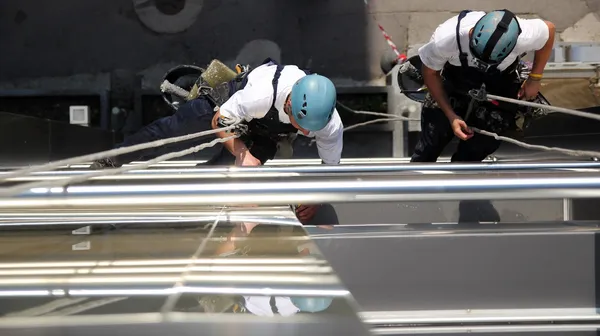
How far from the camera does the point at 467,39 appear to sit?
2.22m

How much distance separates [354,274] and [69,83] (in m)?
3.66

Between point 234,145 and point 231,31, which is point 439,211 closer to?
point 234,145

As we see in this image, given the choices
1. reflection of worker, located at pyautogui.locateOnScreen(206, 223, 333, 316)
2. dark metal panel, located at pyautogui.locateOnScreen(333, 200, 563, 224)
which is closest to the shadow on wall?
dark metal panel, located at pyautogui.locateOnScreen(333, 200, 563, 224)

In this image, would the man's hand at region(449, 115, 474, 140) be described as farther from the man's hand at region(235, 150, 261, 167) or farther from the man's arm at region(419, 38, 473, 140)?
the man's hand at region(235, 150, 261, 167)

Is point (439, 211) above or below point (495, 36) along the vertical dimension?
below

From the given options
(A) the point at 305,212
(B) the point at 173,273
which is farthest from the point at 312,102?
(B) the point at 173,273

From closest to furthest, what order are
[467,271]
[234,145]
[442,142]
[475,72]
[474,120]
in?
[467,271]
[234,145]
[475,72]
[474,120]
[442,142]

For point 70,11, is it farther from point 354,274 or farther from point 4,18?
point 354,274

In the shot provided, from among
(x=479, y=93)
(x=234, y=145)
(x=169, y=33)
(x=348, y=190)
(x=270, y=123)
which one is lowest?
(x=348, y=190)

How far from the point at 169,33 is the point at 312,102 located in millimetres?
2591

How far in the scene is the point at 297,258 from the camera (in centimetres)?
112

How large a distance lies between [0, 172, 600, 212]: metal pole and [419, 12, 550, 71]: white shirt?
154 cm

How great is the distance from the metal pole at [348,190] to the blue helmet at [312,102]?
119 cm

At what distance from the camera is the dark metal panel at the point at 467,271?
1.35 m
